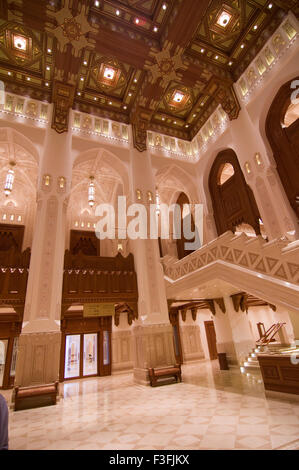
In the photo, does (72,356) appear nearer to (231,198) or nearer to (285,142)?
(231,198)

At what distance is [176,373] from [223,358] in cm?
285

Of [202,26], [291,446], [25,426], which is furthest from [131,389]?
[202,26]

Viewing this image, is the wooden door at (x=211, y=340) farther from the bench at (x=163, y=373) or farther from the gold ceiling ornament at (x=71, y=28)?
the gold ceiling ornament at (x=71, y=28)

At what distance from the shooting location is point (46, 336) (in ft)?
24.1

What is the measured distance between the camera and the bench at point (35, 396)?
6289 mm

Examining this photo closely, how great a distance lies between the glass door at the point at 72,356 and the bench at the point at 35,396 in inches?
192

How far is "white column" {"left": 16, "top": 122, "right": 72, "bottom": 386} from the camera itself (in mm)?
7047

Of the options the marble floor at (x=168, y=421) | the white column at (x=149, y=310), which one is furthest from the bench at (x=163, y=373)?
the marble floor at (x=168, y=421)

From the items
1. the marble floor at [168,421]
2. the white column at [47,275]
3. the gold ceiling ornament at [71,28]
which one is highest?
the gold ceiling ornament at [71,28]

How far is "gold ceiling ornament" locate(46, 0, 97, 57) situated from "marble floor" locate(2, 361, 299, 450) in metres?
11.9

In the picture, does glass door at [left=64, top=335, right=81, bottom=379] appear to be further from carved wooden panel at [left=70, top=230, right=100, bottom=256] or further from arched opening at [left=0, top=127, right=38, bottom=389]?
carved wooden panel at [left=70, top=230, right=100, bottom=256]

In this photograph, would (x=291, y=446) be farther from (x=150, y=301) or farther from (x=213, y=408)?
(x=150, y=301)

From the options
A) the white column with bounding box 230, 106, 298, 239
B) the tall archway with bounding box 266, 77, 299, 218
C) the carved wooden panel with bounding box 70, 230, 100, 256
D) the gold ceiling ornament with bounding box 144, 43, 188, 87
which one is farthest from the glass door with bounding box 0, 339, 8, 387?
the gold ceiling ornament with bounding box 144, 43, 188, 87

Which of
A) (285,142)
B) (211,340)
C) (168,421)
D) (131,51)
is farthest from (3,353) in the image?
(285,142)
